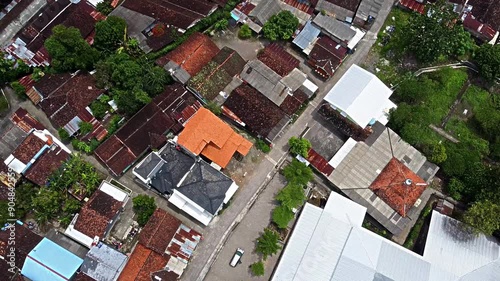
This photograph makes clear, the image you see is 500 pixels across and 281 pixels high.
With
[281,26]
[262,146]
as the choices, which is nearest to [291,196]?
[262,146]

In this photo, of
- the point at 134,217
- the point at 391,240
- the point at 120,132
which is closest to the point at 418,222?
the point at 391,240

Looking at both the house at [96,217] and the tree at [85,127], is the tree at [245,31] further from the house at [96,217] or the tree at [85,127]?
the house at [96,217]

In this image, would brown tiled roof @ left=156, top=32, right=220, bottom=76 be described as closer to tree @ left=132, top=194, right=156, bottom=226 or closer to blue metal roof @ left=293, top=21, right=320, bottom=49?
blue metal roof @ left=293, top=21, right=320, bottom=49

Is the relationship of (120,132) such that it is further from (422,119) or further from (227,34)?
(422,119)

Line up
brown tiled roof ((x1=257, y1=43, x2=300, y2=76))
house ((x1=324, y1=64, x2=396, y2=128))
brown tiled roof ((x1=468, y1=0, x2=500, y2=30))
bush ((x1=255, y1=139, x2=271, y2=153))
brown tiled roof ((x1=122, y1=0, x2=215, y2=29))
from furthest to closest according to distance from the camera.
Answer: brown tiled roof ((x1=468, y1=0, x2=500, y2=30)) → brown tiled roof ((x1=122, y1=0, x2=215, y2=29)) → brown tiled roof ((x1=257, y1=43, x2=300, y2=76)) → bush ((x1=255, y1=139, x2=271, y2=153)) → house ((x1=324, y1=64, x2=396, y2=128))

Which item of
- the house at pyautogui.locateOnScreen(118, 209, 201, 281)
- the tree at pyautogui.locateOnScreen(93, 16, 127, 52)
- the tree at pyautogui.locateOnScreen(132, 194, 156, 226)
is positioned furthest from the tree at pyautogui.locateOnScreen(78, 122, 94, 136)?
the house at pyautogui.locateOnScreen(118, 209, 201, 281)

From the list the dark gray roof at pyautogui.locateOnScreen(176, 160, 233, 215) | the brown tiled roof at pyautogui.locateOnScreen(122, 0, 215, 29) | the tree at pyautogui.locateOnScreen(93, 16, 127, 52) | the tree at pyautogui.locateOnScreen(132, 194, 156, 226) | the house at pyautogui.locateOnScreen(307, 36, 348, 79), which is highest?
the house at pyautogui.locateOnScreen(307, 36, 348, 79)
